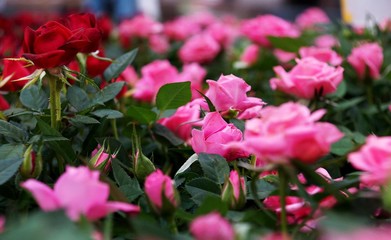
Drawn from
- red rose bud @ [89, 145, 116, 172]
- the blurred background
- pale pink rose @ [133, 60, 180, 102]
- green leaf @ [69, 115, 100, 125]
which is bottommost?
the blurred background

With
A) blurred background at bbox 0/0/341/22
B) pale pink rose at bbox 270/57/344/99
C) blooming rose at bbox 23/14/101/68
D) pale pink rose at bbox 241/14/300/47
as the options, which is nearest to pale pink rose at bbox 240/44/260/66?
pale pink rose at bbox 241/14/300/47

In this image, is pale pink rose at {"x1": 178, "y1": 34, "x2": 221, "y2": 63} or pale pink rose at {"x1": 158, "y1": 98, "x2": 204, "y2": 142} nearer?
pale pink rose at {"x1": 158, "y1": 98, "x2": 204, "y2": 142}

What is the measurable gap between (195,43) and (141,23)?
11.3 inches

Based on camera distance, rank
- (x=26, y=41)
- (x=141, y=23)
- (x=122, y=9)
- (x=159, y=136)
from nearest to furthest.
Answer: (x=26, y=41) < (x=159, y=136) < (x=141, y=23) < (x=122, y=9)

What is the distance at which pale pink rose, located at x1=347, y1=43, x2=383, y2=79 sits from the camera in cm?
95

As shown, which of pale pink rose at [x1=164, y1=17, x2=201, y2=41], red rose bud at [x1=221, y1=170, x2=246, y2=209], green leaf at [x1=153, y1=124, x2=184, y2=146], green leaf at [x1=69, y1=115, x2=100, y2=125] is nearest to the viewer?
red rose bud at [x1=221, y1=170, x2=246, y2=209]

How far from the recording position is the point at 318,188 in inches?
17.8

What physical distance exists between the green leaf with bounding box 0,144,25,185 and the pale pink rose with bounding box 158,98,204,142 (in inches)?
8.5

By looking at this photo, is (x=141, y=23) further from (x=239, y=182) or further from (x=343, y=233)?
(x=343, y=233)

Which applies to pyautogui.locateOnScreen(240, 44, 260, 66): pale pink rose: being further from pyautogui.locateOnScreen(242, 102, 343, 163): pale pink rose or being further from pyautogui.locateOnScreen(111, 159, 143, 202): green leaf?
pyautogui.locateOnScreen(242, 102, 343, 163): pale pink rose

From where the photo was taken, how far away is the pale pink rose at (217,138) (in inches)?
21.1

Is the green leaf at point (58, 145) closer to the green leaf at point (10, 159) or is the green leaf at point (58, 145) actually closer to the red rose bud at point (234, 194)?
the green leaf at point (10, 159)

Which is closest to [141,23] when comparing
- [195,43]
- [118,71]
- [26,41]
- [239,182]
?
[195,43]

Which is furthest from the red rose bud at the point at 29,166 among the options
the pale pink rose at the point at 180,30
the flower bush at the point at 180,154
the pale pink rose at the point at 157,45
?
the pale pink rose at the point at 180,30
